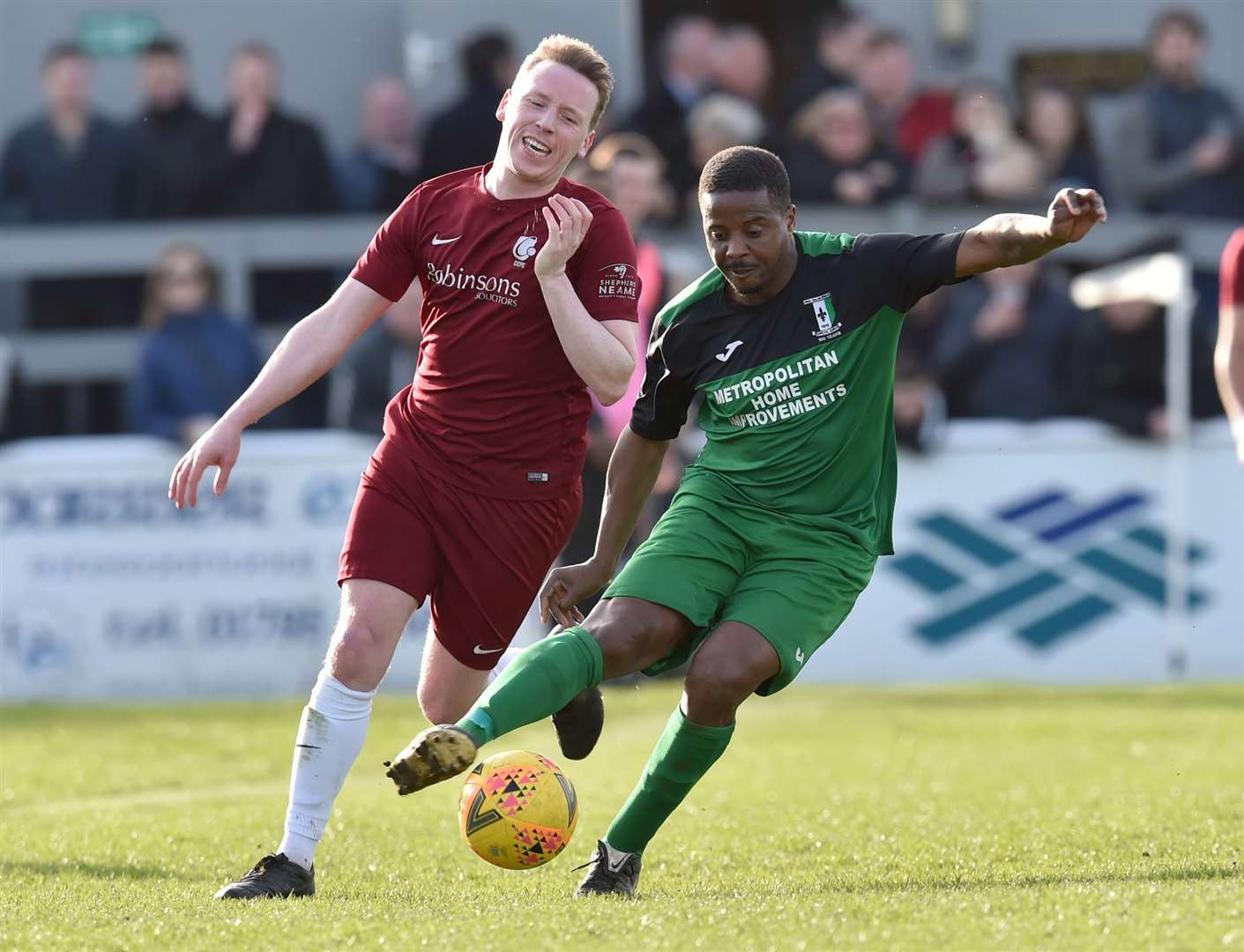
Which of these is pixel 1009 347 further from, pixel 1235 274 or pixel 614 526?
pixel 614 526

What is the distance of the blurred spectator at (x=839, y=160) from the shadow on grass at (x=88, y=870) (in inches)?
365

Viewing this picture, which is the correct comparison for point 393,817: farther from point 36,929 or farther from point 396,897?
point 36,929

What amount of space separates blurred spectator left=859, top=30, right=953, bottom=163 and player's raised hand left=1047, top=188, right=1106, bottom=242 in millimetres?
10164

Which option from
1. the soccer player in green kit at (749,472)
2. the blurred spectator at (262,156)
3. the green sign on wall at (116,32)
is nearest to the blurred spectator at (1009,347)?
the blurred spectator at (262,156)

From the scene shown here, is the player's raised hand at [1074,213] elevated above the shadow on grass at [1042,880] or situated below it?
above

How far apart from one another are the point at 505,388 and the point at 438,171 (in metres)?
8.67

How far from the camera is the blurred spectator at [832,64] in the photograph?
52.5 ft

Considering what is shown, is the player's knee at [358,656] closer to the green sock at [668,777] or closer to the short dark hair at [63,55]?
the green sock at [668,777]

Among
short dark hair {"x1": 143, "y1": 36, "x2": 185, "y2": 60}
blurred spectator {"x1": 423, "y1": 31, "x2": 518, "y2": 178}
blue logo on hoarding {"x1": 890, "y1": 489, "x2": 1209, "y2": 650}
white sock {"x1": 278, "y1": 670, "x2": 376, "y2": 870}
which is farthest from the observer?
short dark hair {"x1": 143, "y1": 36, "x2": 185, "y2": 60}

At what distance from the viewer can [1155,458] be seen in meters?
14.0

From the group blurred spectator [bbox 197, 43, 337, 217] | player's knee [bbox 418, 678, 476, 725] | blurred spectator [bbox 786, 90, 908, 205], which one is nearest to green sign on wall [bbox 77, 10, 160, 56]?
blurred spectator [bbox 197, 43, 337, 217]

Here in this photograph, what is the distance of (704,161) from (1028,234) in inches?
341

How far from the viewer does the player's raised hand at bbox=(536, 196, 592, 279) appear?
607cm

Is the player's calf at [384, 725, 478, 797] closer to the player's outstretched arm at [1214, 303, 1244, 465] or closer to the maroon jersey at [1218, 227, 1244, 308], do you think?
the player's outstretched arm at [1214, 303, 1244, 465]
